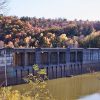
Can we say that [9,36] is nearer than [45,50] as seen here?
No

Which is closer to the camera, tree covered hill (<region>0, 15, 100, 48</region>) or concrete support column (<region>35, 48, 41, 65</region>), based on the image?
concrete support column (<region>35, 48, 41, 65</region>)

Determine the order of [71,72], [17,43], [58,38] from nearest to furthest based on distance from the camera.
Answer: [71,72] → [17,43] → [58,38]

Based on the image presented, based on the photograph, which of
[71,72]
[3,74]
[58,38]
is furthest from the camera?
[58,38]

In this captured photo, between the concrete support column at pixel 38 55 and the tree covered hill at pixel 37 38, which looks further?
the tree covered hill at pixel 37 38

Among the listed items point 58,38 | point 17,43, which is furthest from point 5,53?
point 58,38

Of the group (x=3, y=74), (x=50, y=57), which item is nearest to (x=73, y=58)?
(x=50, y=57)

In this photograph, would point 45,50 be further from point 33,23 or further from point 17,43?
point 33,23

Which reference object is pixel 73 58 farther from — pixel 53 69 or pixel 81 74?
pixel 53 69

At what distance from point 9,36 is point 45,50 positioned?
120 ft

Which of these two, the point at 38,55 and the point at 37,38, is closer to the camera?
the point at 38,55

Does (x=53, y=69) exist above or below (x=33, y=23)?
below

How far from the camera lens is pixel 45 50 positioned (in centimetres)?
5131

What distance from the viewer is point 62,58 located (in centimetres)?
5688

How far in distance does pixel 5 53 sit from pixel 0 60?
3.59 feet
